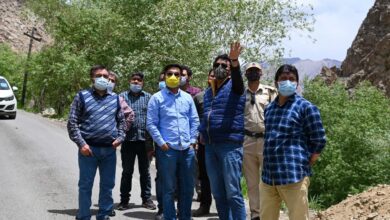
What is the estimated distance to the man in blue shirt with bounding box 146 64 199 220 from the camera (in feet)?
20.5

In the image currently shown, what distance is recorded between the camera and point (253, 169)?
6.70m

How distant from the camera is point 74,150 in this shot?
1492 cm

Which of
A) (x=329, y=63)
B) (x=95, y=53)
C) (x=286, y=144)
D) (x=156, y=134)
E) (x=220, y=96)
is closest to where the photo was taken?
(x=286, y=144)

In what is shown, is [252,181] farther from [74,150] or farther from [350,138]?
[350,138]

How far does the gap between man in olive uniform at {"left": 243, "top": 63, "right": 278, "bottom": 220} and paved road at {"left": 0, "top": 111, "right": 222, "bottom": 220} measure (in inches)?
33.7

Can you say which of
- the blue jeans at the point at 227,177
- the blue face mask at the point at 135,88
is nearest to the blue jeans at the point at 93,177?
the blue jeans at the point at 227,177

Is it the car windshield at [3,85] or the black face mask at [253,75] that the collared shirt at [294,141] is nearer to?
the black face mask at [253,75]

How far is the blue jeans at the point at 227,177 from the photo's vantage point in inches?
226

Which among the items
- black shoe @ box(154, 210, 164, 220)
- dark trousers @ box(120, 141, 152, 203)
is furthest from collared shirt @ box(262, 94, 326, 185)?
dark trousers @ box(120, 141, 152, 203)

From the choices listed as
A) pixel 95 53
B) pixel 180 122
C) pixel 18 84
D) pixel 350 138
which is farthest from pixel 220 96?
pixel 18 84

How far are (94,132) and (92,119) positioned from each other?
0.50 feet

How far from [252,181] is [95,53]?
981 inches

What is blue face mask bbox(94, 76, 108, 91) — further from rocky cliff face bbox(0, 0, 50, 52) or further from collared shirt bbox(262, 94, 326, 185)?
rocky cliff face bbox(0, 0, 50, 52)

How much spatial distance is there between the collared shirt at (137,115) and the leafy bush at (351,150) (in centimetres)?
704
